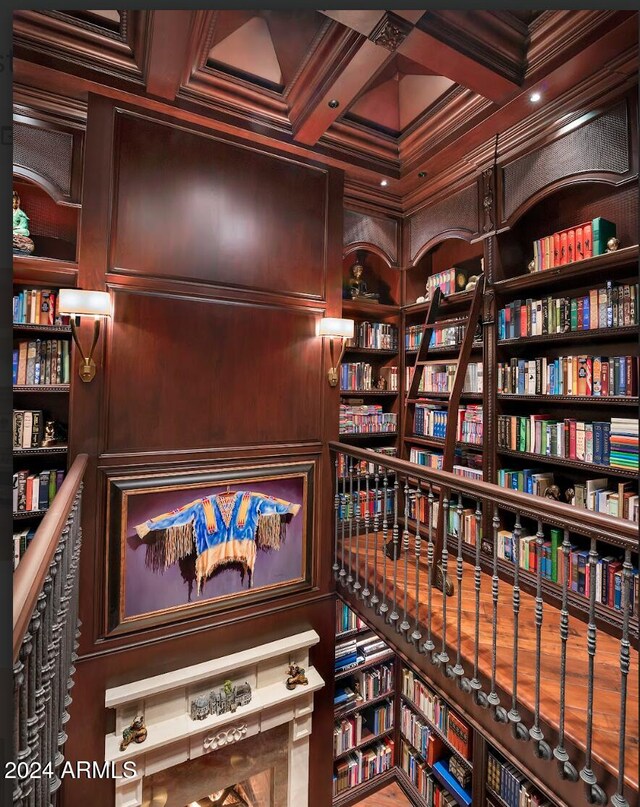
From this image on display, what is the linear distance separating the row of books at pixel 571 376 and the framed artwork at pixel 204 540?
154 cm

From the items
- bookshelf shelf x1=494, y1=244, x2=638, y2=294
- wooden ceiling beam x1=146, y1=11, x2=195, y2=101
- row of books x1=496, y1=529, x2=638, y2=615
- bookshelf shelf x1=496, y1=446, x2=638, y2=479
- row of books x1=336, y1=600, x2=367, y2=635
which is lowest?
row of books x1=336, y1=600, x2=367, y2=635

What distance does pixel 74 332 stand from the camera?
2.26m

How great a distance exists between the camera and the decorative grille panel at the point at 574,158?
2.08 meters

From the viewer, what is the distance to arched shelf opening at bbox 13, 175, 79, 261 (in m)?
2.66

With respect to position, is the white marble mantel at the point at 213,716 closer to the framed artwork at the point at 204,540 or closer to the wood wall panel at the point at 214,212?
the framed artwork at the point at 204,540

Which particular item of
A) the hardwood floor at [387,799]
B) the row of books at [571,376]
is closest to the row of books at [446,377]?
the row of books at [571,376]

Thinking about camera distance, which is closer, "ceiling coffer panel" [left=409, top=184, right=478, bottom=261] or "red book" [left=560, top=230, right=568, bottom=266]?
"red book" [left=560, top=230, right=568, bottom=266]

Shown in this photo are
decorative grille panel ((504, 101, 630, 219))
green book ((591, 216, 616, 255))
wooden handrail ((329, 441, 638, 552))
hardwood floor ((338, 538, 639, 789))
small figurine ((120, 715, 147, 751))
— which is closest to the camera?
wooden handrail ((329, 441, 638, 552))

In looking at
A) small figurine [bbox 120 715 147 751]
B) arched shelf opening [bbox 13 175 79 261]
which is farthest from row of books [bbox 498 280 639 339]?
small figurine [bbox 120 715 147 751]

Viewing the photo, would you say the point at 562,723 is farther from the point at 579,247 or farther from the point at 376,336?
the point at 376,336

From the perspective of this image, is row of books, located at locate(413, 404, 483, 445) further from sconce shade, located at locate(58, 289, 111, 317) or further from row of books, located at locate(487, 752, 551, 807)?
sconce shade, located at locate(58, 289, 111, 317)

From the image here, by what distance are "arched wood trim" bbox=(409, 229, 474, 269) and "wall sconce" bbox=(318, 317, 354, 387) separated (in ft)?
3.46

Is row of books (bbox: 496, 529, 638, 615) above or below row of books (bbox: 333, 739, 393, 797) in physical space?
above

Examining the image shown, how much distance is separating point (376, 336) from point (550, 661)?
2583mm
